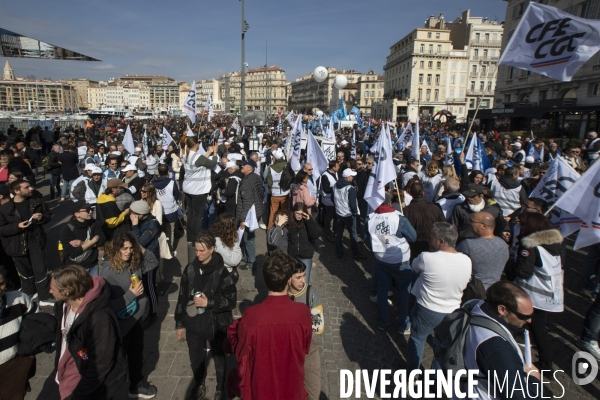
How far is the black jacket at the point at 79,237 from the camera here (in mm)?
3949

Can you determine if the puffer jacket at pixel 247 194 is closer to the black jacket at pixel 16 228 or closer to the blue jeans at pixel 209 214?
the blue jeans at pixel 209 214

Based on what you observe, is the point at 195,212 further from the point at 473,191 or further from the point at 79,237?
the point at 473,191

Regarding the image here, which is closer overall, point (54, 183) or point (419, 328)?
point (419, 328)

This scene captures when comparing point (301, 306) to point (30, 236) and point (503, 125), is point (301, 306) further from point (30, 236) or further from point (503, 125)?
point (503, 125)

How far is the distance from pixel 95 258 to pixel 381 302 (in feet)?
11.8

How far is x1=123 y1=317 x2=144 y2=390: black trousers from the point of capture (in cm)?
314

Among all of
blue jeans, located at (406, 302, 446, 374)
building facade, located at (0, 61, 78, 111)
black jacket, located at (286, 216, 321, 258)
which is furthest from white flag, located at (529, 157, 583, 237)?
building facade, located at (0, 61, 78, 111)

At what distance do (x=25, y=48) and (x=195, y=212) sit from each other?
6933 mm

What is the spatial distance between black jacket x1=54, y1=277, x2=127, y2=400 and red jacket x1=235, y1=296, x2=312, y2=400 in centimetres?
98

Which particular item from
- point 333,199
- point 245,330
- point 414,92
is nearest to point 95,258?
point 245,330

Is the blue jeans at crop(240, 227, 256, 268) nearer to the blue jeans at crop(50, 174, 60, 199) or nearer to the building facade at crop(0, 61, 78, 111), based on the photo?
the blue jeans at crop(50, 174, 60, 199)

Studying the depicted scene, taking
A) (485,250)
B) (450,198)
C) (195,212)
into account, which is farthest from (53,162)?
(485,250)

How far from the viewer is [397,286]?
433 cm

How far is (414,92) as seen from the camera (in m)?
69.5
